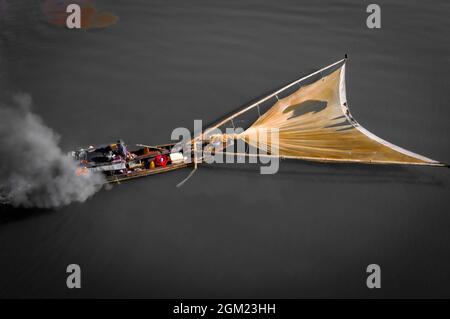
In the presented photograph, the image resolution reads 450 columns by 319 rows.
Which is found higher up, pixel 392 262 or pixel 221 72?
pixel 221 72

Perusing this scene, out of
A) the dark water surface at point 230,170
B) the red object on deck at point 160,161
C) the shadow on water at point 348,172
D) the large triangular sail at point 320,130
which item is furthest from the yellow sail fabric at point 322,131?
the red object on deck at point 160,161

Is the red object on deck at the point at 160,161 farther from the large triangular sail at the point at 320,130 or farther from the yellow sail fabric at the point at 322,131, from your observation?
the yellow sail fabric at the point at 322,131

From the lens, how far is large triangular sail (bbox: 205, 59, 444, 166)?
16219 mm

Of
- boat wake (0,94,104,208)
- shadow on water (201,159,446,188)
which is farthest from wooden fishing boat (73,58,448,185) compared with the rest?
boat wake (0,94,104,208)

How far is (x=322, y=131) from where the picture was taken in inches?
673

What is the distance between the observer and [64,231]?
46.8 ft

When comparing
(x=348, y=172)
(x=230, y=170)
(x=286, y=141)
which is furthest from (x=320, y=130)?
(x=230, y=170)

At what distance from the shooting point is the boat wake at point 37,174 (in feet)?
47.4

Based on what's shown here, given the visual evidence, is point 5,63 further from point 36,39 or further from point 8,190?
point 8,190

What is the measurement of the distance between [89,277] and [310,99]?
32.0ft

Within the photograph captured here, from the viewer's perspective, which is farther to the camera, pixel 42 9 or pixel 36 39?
pixel 42 9

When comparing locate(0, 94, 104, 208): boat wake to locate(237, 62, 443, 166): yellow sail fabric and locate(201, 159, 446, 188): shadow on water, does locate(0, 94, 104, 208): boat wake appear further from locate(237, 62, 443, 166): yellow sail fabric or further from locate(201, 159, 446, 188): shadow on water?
locate(237, 62, 443, 166): yellow sail fabric

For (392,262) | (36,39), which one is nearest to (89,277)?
(392,262)

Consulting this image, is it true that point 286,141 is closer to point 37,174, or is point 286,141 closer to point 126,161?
point 126,161
